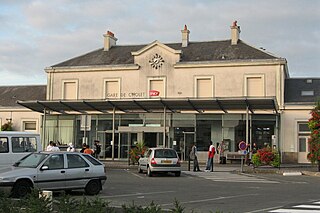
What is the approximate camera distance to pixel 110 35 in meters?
47.5

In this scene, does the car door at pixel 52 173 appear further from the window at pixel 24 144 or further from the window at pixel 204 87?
the window at pixel 204 87

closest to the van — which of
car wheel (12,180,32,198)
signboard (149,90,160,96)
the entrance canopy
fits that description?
car wheel (12,180,32,198)

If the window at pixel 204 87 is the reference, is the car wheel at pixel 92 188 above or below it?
below

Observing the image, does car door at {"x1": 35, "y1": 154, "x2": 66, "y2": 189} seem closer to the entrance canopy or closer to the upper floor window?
the entrance canopy

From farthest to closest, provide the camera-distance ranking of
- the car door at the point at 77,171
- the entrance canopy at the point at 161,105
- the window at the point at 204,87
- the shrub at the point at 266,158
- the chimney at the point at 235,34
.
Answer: the chimney at the point at 235,34 < the window at the point at 204,87 < the entrance canopy at the point at 161,105 < the shrub at the point at 266,158 < the car door at the point at 77,171

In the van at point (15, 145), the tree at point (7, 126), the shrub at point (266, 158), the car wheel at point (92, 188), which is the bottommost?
the car wheel at point (92, 188)

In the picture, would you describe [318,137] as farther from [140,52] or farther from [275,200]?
[140,52]

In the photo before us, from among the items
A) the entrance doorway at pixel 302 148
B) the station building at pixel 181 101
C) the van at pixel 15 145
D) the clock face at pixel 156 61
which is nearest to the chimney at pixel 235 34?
the station building at pixel 181 101

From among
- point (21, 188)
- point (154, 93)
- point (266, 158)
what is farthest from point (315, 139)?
point (21, 188)

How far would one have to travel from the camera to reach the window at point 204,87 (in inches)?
1607

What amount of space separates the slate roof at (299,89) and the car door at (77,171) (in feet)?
87.7

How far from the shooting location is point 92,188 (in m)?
15.4

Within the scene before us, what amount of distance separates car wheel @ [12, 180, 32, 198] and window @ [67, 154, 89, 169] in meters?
1.50

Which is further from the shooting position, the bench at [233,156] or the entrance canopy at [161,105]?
the bench at [233,156]
